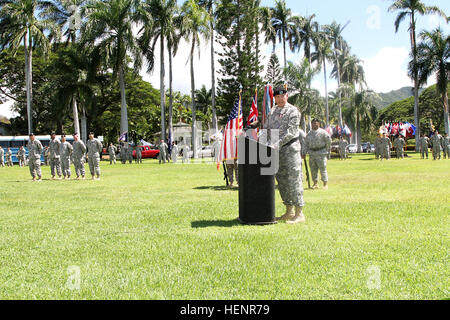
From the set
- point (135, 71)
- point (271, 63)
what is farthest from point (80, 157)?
point (271, 63)

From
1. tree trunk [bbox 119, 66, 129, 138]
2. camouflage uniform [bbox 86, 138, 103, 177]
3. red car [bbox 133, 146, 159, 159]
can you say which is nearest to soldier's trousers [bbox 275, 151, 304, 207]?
camouflage uniform [bbox 86, 138, 103, 177]

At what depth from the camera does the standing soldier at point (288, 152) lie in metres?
6.18

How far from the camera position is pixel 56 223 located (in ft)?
21.6

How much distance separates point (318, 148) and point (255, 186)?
20.3ft

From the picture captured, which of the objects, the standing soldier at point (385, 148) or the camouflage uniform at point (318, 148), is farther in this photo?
the standing soldier at point (385, 148)

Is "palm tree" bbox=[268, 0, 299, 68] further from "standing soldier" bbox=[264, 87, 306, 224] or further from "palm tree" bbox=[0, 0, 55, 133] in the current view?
"standing soldier" bbox=[264, 87, 306, 224]

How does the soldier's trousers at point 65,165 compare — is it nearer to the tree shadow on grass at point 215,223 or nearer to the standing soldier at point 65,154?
the standing soldier at point 65,154

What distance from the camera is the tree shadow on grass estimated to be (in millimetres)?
6024

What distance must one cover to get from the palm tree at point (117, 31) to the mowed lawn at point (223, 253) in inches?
1219

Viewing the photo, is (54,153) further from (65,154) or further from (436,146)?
(436,146)

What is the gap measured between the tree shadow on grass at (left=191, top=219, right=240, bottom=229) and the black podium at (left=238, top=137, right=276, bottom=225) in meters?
0.24

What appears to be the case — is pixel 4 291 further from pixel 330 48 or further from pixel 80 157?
pixel 330 48

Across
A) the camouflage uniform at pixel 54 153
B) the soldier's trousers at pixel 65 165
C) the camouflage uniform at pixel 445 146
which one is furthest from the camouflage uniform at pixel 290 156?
the camouflage uniform at pixel 445 146
